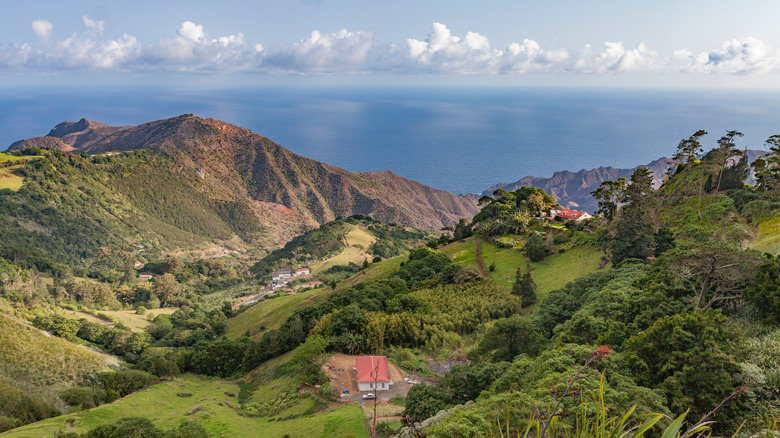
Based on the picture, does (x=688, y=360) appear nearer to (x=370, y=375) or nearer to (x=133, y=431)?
(x=370, y=375)

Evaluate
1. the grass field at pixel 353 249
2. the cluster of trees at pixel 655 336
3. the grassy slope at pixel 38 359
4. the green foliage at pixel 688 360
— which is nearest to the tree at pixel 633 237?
the cluster of trees at pixel 655 336

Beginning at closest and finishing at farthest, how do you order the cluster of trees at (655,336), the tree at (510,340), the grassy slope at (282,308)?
1. the cluster of trees at (655,336)
2. the tree at (510,340)
3. the grassy slope at (282,308)

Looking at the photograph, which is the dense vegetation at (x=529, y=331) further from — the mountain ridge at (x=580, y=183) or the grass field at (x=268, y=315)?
the mountain ridge at (x=580, y=183)

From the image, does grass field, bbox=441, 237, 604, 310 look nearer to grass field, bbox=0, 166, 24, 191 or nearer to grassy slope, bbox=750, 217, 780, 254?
grassy slope, bbox=750, 217, 780, 254

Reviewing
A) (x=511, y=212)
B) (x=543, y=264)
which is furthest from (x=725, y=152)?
(x=511, y=212)

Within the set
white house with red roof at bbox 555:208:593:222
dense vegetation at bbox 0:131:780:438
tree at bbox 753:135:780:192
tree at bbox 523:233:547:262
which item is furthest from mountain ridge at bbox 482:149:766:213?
tree at bbox 523:233:547:262

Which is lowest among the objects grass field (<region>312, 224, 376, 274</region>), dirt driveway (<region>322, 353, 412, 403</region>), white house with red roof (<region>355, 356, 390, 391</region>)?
grass field (<region>312, 224, 376, 274</region>)

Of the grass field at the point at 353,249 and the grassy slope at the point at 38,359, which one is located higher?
the grassy slope at the point at 38,359
